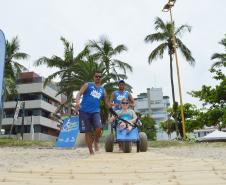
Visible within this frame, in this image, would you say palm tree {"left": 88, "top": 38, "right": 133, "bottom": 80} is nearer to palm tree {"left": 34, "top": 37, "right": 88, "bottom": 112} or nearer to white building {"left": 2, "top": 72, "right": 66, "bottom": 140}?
palm tree {"left": 34, "top": 37, "right": 88, "bottom": 112}

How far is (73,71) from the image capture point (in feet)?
108

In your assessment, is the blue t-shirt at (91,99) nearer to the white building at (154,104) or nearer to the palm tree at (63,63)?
the palm tree at (63,63)

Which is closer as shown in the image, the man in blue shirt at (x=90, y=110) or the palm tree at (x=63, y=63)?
the man in blue shirt at (x=90, y=110)

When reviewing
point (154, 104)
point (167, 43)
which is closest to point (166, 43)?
point (167, 43)

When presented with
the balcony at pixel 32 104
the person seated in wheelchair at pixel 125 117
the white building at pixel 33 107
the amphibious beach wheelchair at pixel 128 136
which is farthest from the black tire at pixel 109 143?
the balcony at pixel 32 104

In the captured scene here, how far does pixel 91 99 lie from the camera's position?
25.1ft

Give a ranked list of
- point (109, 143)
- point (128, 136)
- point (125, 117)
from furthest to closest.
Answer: point (109, 143), point (125, 117), point (128, 136)

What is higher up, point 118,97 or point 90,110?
point 118,97

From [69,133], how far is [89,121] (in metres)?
5.26

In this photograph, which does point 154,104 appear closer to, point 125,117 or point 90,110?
point 125,117

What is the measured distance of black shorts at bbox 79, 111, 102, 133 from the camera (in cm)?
753

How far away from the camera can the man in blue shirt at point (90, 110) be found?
7543 millimetres

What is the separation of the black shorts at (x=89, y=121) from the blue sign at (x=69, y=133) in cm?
474

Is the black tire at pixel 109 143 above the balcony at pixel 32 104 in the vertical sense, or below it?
below
